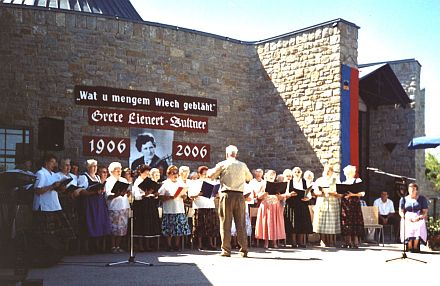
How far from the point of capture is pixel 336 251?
1027 centimetres

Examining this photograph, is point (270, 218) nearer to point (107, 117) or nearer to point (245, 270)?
point (245, 270)

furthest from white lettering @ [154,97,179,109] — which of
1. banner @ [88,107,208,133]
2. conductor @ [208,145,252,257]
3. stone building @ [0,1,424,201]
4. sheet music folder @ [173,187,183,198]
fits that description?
conductor @ [208,145,252,257]

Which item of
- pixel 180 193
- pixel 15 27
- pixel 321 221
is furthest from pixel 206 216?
pixel 15 27

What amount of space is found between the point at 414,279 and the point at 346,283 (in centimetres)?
100

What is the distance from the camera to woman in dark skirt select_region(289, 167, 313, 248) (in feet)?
36.6

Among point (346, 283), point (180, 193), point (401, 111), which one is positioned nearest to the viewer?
point (346, 283)

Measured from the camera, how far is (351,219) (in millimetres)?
10992

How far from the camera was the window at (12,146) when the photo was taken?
12789 mm

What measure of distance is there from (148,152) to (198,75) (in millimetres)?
2522

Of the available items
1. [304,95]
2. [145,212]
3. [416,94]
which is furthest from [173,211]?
[416,94]

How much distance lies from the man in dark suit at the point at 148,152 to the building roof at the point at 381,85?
19.3ft

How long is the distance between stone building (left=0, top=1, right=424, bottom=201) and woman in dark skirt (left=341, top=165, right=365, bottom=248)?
3001 millimetres

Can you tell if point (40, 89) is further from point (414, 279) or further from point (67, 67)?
point (414, 279)

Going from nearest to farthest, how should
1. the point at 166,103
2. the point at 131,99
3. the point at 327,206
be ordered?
the point at 327,206, the point at 131,99, the point at 166,103
